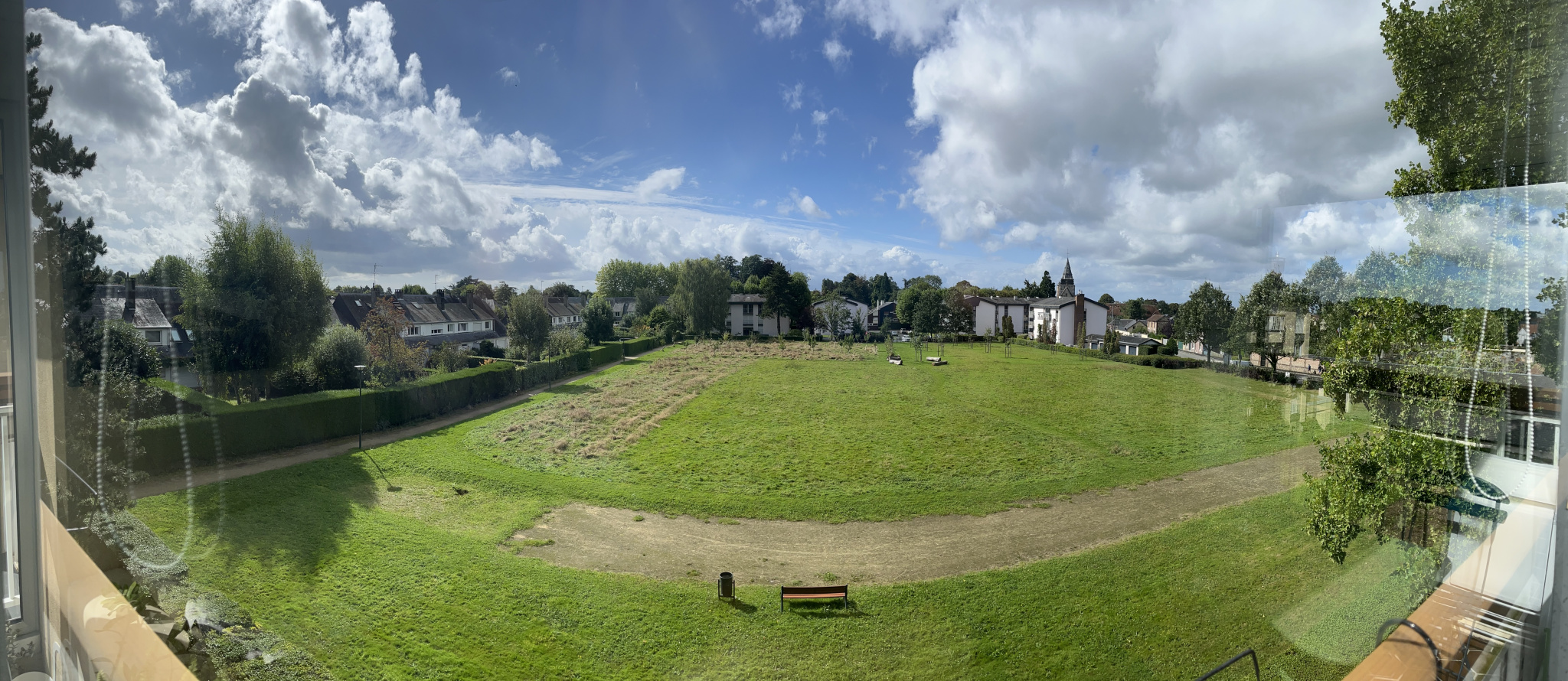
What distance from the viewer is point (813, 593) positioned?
8.71 feet

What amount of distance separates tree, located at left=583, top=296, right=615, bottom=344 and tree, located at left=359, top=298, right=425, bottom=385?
223cm

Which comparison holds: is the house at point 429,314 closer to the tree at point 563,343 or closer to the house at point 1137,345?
the tree at point 563,343

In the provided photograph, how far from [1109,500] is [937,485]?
59.3 inches

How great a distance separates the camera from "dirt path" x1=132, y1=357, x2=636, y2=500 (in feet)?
6.63

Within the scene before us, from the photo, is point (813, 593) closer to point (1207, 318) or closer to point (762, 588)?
point (762, 588)

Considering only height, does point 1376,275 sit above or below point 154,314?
above

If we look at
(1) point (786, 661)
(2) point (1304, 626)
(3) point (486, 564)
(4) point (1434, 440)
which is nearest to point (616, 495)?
(3) point (486, 564)

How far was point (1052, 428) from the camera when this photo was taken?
4820 mm

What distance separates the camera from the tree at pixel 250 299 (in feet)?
6.55

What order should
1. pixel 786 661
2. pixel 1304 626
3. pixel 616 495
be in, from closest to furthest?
pixel 1304 626 → pixel 786 661 → pixel 616 495

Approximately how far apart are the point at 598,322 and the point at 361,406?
3965 mm

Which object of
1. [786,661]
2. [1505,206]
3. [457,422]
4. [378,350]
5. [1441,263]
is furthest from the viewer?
[457,422]

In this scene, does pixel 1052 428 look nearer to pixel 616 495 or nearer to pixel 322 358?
pixel 616 495

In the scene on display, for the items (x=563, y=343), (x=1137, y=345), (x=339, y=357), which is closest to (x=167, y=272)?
(x=339, y=357)
